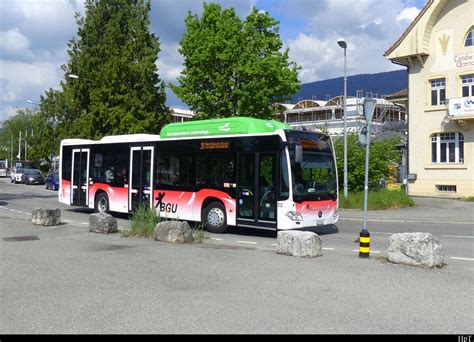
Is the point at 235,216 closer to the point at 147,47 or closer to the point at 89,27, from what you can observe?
the point at 147,47

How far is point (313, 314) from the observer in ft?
18.0

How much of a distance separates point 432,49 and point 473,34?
2523 mm

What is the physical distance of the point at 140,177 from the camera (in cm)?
1634

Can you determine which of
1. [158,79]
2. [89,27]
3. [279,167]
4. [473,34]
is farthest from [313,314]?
[89,27]

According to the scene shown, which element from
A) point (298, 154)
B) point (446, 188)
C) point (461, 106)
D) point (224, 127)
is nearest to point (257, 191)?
point (298, 154)

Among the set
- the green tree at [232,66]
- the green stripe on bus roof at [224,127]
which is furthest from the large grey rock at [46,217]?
the green tree at [232,66]

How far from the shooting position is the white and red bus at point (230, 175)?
1220 cm

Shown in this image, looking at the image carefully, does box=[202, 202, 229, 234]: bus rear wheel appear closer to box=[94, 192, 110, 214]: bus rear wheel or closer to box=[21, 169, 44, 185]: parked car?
box=[94, 192, 110, 214]: bus rear wheel

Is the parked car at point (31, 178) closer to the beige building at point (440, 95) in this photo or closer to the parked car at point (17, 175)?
the parked car at point (17, 175)

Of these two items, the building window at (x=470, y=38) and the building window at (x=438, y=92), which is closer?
the building window at (x=470, y=38)

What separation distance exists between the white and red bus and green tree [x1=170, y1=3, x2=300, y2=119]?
10136mm

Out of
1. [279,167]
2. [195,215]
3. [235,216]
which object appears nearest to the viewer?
[279,167]

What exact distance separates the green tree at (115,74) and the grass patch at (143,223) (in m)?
23.0

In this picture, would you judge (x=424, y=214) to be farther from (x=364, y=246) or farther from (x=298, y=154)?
(x=364, y=246)
